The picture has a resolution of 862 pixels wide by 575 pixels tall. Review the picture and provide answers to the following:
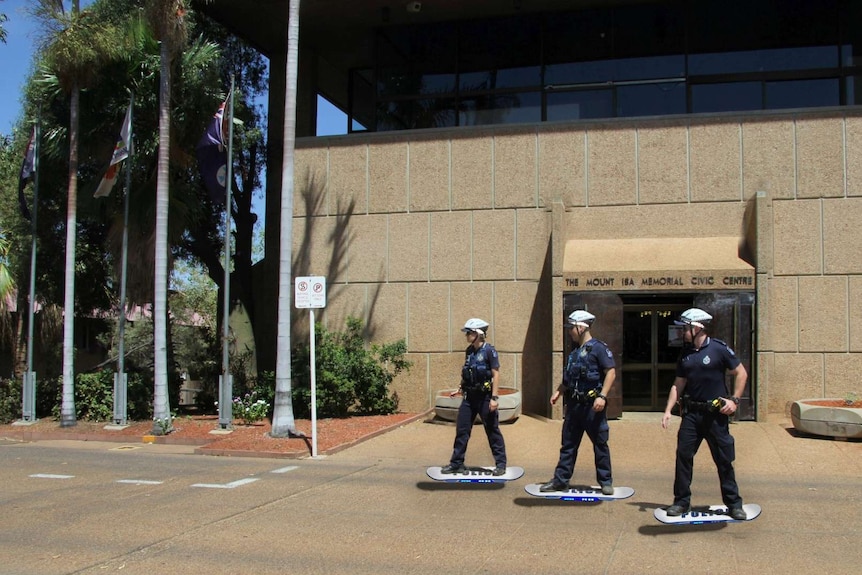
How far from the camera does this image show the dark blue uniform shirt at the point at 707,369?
22.9 feet

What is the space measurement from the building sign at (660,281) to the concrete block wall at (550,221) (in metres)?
0.29

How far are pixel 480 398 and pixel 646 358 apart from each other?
7853 millimetres

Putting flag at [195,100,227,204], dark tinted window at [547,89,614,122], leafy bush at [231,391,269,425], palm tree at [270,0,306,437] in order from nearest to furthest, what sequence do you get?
palm tree at [270,0,306,437], flag at [195,100,227,204], leafy bush at [231,391,269,425], dark tinted window at [547,89,614,122]

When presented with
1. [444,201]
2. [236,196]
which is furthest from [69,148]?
[444,201]

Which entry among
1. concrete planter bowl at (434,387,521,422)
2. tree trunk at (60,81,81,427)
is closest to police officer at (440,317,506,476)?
concrete planter bowl at (434,387,521,422)

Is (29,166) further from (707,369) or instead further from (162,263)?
(707,369)

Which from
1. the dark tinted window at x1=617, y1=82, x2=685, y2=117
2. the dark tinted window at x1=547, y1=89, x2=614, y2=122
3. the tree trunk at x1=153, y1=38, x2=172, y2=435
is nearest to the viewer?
the tree trunk at x1=153, y1=38, x2=172, y2=435

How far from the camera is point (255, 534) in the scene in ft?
23.2

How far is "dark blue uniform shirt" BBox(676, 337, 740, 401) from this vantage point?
6.99 metres

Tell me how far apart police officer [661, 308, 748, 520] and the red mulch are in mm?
6824

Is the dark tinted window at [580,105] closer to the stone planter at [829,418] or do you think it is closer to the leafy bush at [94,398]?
the stone planter at [829,418]

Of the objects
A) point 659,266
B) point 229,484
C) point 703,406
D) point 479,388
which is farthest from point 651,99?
point 229,484

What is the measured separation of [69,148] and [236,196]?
6473 millimetres

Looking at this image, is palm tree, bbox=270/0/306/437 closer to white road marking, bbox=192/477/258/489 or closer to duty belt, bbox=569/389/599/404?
white road marking, bbox=192/477/258/489
